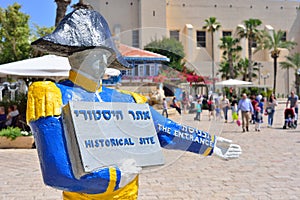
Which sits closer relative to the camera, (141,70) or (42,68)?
(141,70)

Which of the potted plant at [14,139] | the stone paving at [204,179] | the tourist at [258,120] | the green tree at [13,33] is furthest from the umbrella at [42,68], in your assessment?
the green tree at [13,33]

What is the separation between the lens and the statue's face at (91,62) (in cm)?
204

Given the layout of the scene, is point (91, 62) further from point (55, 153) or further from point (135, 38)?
point (55, 153)

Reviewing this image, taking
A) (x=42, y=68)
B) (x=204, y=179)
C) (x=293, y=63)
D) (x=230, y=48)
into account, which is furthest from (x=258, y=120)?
(x=293, y=63)

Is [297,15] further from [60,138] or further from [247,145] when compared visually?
[60,138]

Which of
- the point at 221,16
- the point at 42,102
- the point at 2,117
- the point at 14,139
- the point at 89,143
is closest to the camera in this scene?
the point at 89,143

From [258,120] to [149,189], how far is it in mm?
9673

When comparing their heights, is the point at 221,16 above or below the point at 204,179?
above

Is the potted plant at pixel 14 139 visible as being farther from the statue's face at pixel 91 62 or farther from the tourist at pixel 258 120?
the tourist at pixel 258 120

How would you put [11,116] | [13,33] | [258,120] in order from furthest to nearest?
[13,33], [258,120], [11,116]

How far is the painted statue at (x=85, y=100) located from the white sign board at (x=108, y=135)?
47mm

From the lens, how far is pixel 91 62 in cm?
205

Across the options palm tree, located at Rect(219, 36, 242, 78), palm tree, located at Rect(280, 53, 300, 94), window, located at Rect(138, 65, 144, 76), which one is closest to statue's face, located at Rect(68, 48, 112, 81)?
window, located at Rect(138, 65, 144, 76)

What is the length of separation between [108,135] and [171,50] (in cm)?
51
